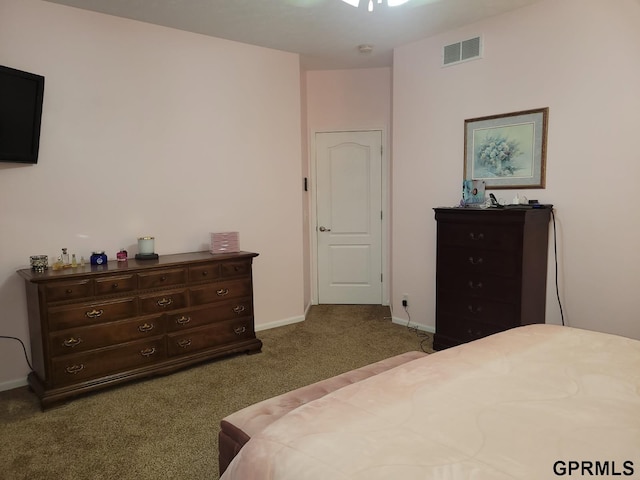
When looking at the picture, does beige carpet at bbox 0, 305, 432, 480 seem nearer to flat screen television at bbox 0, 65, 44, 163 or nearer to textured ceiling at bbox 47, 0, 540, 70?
flat screen television at bbox 0, 65, 44, 163

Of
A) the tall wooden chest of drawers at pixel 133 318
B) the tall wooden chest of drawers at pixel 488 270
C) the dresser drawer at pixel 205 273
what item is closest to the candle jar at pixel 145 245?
the tall wooden chest of drawers at pixel 133 318

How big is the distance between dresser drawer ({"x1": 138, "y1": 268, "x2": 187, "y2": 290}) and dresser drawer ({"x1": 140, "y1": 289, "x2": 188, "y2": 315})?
0.07 m

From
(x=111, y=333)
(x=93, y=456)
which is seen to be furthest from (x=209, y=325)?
(x=93, y=456)

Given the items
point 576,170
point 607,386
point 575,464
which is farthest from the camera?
point 576,170

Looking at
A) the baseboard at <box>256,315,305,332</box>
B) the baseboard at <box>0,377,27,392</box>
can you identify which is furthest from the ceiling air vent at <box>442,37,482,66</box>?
the baseboard at <box>0,377,27,392</box>

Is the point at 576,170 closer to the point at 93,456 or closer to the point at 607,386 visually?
the point at 607,386

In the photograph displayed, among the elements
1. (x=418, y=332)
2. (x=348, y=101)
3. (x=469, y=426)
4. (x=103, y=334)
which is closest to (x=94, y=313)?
(x=103, y=334)

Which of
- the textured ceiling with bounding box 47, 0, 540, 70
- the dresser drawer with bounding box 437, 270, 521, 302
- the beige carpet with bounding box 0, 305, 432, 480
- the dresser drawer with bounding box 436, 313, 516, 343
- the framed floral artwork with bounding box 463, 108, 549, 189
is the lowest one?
the beige carpet with bounding box 0, 305, 432, 480

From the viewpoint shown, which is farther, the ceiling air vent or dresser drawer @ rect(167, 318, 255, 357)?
the ceiling air vent

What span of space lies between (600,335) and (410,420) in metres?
1.18

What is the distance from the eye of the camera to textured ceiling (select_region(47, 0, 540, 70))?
128 inches

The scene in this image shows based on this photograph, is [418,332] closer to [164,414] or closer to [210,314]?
[210,314]

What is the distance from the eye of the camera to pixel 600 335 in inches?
71.4

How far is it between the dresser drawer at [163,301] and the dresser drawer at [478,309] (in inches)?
84.0
